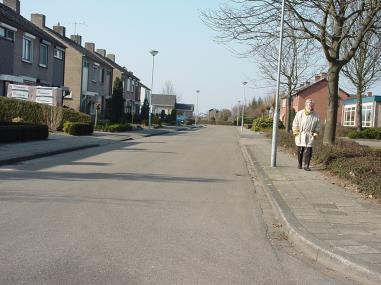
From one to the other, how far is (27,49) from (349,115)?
3922 cm

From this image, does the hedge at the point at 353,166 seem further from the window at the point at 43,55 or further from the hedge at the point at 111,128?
the window at the point at 43,55

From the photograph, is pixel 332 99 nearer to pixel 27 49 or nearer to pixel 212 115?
pixel 27 49

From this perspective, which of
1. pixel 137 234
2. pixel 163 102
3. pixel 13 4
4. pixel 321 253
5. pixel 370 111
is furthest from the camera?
pixel 163 102

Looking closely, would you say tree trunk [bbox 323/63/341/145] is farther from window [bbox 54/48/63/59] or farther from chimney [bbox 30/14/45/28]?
chimney [bbox 30/14/45/28]

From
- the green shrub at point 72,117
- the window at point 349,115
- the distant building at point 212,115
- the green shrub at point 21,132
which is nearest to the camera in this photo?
the green shrub at point 21,132

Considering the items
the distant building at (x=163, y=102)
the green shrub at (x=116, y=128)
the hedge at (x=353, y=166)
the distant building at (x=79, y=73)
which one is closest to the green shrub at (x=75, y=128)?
the green shrub at (x=116, y=128)

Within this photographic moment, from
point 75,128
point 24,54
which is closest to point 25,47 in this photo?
point 24,54

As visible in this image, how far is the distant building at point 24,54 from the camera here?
31.1 metres

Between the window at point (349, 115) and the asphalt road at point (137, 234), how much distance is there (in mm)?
49453

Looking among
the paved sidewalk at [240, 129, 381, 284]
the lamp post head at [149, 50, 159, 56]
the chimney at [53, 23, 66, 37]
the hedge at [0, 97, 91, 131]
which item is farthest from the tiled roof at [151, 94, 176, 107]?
the paved sidewalk at [240, 129, 381, 284]

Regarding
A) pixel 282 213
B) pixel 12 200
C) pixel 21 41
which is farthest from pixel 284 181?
pixel 21 41

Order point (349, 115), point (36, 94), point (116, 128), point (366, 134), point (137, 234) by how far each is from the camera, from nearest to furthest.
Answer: point (137, 234), point (36, 94), point (116, 128), point (366, 134), point (349, 115)

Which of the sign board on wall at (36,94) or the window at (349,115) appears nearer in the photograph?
the sign board on wall at (36,94)

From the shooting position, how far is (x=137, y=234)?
6.66 m
